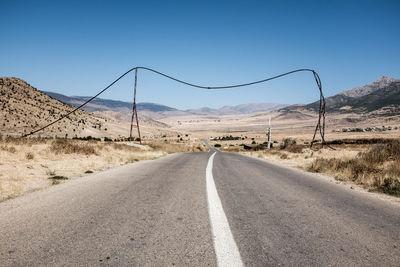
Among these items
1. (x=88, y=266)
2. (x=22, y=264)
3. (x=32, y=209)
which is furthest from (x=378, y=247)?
(x=32, y=209)

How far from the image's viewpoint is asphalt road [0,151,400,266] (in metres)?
2.81

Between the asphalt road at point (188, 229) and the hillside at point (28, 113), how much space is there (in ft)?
153

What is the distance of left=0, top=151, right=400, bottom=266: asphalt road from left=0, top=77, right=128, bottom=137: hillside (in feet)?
153

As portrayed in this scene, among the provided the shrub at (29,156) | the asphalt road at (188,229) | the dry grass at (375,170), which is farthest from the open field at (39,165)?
the dry grass at (375,170)

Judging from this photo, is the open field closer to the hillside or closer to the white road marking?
the white road marking

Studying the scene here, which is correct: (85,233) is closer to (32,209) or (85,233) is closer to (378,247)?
(32,209)

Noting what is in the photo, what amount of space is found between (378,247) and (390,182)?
578cm

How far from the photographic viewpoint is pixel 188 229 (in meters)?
3.64

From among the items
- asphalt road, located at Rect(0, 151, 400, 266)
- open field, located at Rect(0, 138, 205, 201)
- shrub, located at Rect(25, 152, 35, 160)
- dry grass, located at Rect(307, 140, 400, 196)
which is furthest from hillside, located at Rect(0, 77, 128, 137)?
dry grass, located at Rect(307, 140, 400, 196)

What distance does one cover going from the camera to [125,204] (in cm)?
494

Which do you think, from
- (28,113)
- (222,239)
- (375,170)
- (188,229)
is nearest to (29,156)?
(188,229)

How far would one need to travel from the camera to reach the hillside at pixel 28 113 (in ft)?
160

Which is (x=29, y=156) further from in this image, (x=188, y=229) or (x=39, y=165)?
(x=188, y=229)

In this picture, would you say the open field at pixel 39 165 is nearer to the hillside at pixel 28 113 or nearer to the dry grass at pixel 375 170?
the dry grass at pixel 375 170
